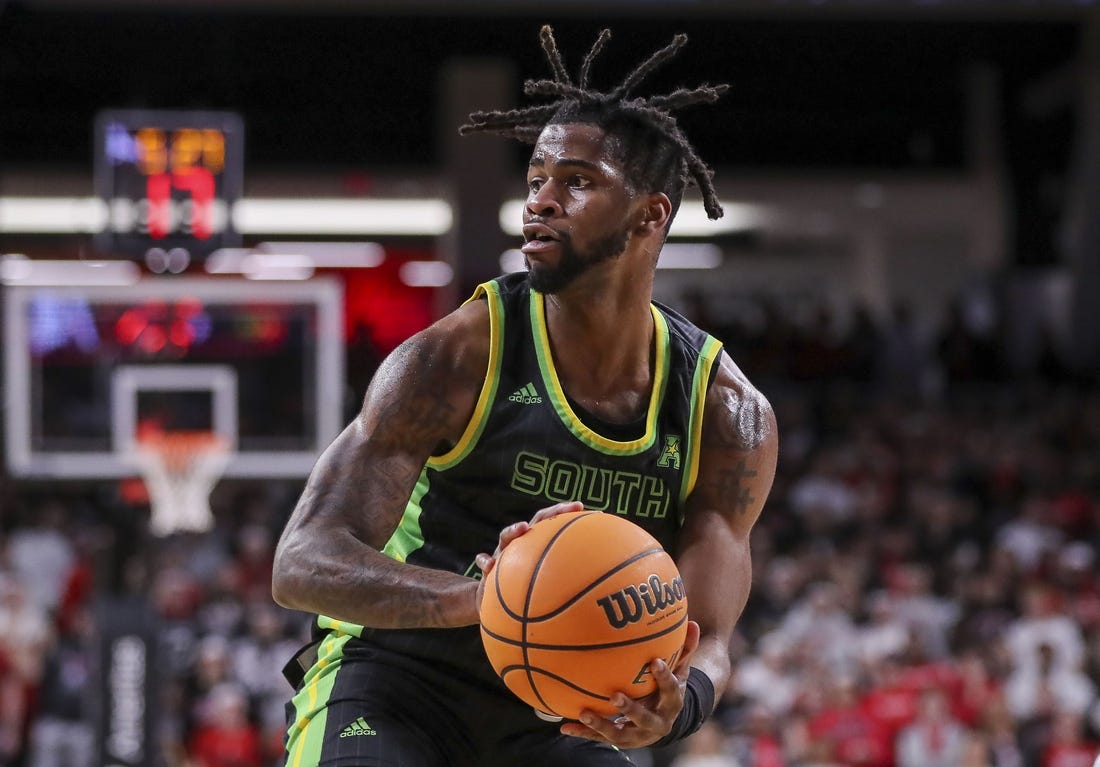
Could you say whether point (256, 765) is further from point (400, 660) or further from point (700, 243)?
point (700, 243)

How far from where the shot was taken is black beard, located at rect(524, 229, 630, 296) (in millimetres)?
3571

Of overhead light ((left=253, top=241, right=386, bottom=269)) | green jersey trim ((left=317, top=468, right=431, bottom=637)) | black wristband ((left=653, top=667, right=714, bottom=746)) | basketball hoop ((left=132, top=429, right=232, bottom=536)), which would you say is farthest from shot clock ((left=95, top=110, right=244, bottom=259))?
overhead light ((left=253, top=241, right=386, bottom=269))

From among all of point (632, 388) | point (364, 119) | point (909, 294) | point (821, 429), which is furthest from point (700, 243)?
point (632, 388)

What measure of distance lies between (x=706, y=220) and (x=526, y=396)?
55.5 feet

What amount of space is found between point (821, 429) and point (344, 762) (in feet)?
43.1

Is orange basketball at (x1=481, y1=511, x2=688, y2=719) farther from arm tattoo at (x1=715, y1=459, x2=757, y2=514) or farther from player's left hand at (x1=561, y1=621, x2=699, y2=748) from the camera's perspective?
arm tattoo at (x1=715, y1=459, x2=757, y2=514)

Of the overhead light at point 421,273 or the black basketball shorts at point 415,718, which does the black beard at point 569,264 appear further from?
the overhead light at point 421,273

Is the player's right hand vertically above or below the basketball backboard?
above

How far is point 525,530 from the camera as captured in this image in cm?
312

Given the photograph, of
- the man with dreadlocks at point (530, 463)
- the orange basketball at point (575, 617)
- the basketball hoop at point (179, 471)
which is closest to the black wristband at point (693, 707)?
the man with dreadlocks at point (530, 463)

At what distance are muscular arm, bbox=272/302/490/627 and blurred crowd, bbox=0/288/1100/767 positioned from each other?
689 cm

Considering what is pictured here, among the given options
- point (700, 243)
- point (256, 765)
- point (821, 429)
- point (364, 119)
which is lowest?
point (256, 765)

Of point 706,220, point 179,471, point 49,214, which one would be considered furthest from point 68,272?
point 706,220

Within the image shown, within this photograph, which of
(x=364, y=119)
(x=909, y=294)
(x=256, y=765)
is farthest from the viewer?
(x=909, y=294)
